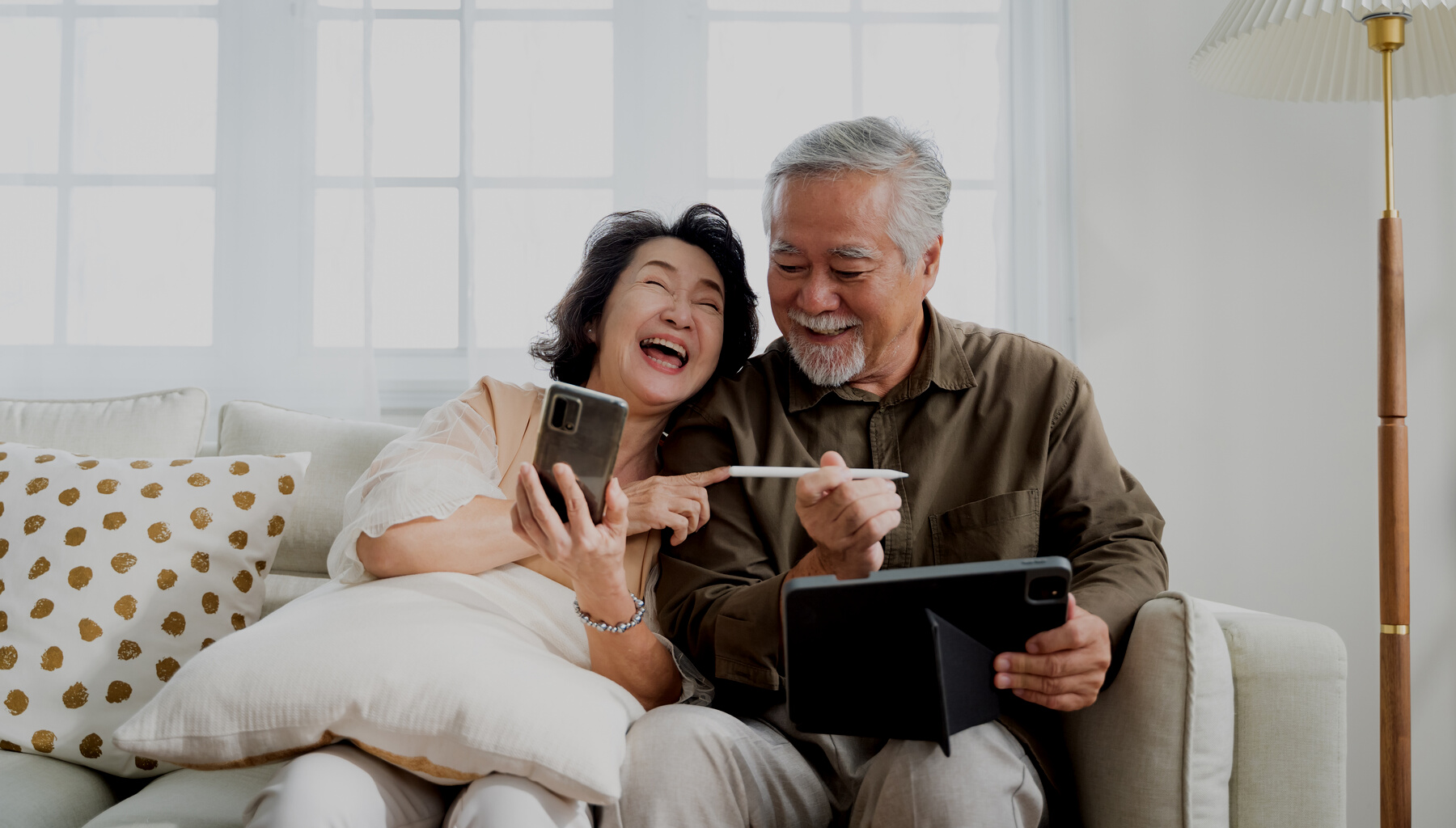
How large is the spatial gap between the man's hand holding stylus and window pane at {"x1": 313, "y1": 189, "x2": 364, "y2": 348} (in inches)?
55.4

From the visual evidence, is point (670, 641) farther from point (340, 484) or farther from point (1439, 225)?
point (1439, 225)

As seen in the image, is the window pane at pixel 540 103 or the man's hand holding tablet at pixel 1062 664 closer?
the man's hand holding tablet at pixel 1062 664

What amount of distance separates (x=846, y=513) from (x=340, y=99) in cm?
172

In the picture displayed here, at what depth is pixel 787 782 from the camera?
1.14 m

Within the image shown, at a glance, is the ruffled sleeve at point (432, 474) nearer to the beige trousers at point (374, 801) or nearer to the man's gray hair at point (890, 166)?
the beige trousers at point (374, 801)

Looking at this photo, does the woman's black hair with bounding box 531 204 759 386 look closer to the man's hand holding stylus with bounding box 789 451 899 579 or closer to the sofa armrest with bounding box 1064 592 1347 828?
the man's hand holding stylus with bounding box 789 451 899 579

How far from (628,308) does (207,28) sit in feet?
4.83

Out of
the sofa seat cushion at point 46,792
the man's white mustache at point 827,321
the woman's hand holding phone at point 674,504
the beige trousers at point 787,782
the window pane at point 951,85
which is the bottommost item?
the sofa seat cushion at point 46,792

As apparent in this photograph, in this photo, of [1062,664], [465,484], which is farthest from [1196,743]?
[465,484]

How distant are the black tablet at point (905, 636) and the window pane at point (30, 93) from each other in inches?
87.1

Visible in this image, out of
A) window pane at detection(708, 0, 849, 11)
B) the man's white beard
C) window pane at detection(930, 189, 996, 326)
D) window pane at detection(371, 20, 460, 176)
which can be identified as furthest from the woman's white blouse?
window pane at detection(708, 0, 849, 11)

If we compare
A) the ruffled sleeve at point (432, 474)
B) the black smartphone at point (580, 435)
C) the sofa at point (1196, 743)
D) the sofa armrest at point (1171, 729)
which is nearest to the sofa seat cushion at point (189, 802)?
the sofa at point (1196, 743)

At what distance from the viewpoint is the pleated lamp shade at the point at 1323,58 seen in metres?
1.75

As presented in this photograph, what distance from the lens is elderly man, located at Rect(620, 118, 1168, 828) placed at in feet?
3.58
